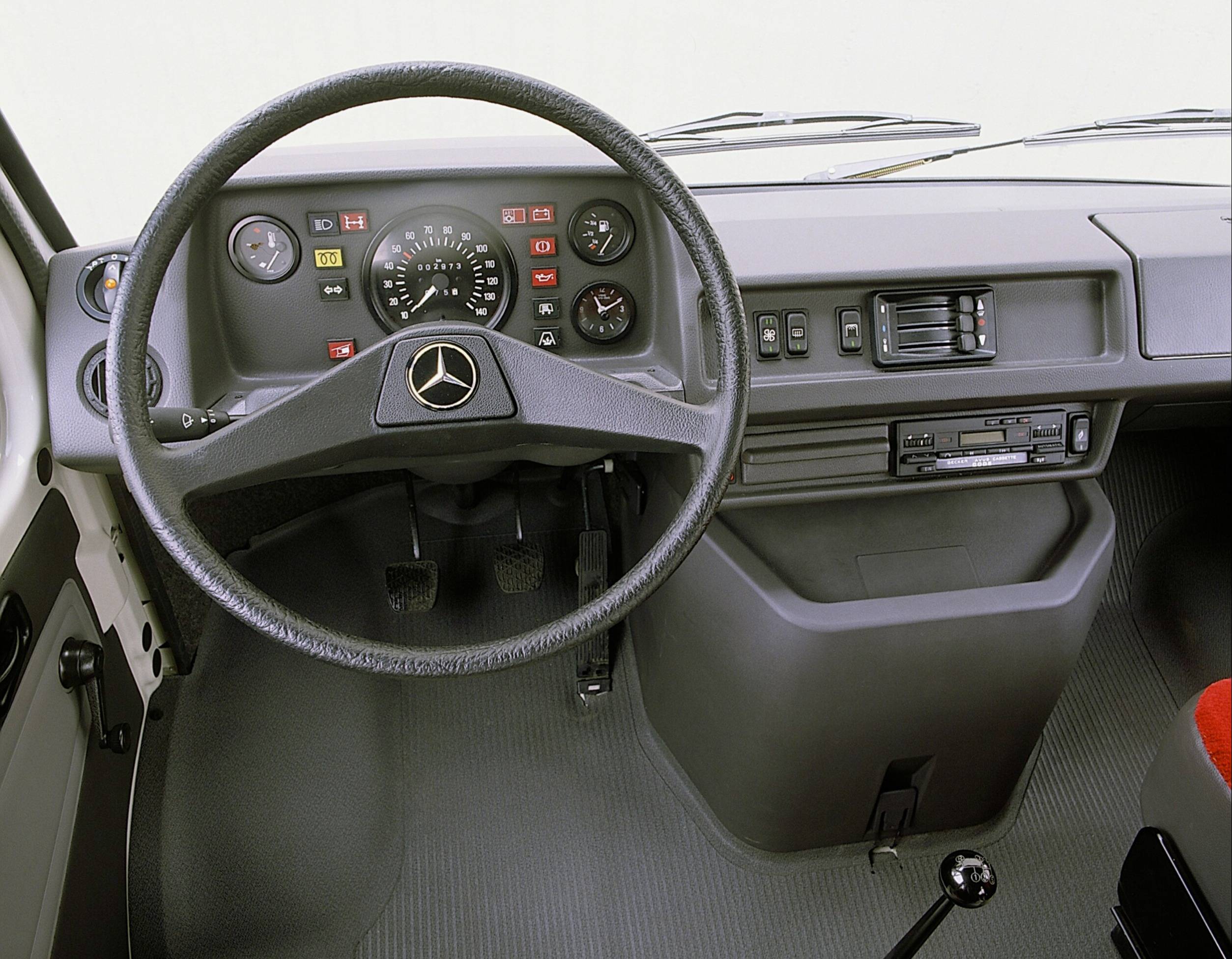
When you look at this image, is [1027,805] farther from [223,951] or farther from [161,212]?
[161,212]

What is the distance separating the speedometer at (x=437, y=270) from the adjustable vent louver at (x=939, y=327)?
460 mm

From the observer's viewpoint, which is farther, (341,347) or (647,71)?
(647,71)

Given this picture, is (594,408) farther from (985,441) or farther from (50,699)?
(50,699)

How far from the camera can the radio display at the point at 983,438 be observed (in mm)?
1080

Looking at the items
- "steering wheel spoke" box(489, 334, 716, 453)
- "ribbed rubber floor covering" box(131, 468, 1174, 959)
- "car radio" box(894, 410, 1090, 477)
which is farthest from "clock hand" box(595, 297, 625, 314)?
"ribbed rubber floor covering" box(131, 468, 1174, 959)

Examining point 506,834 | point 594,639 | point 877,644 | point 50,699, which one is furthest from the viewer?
point 594,639

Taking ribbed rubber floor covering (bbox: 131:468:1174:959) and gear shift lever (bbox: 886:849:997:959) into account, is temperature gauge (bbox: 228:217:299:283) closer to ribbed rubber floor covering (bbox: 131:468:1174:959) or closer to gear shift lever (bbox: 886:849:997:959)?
ribbed rubber floor covering (bbox: 131:468:1174:959)

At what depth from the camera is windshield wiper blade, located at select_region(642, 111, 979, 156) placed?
1144mm

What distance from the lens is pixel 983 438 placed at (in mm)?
1084

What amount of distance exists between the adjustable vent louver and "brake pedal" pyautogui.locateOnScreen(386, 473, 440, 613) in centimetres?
90

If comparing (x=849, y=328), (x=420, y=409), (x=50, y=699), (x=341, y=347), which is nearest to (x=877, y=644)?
(x=849, y=328)

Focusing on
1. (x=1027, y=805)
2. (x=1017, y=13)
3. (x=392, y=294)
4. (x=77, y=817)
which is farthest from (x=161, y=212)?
(x=1027, y=805)

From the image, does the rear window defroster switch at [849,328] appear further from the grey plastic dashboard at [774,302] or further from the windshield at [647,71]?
the windshield at [647,71]

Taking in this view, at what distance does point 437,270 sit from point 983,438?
701mm
